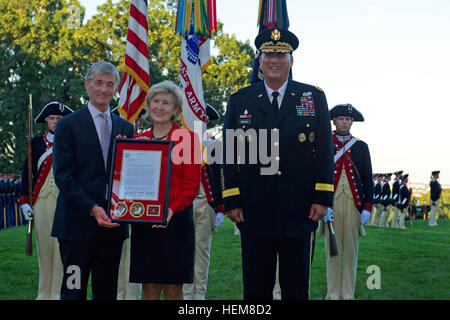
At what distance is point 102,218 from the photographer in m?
4.09

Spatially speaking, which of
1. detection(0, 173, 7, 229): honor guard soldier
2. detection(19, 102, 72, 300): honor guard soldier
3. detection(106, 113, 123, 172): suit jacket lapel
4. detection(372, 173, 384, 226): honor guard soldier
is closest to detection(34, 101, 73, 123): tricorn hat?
detection(19, 102, 72, 300): honor guard soldier

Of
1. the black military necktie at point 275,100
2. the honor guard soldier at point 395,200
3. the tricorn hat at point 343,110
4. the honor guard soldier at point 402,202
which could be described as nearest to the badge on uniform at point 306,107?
the black military necktie at point 275,100

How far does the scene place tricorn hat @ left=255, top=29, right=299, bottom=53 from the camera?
4.27 meters

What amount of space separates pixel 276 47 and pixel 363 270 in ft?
23.9

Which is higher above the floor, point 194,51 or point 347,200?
point 194,51

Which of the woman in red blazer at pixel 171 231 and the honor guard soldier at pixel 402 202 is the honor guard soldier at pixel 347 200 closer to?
the woman in red blazer at pixel 171 231

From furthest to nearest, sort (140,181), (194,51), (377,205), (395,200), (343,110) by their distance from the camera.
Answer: (377,205), (395,200), (194,51), (343,110), (140,181)

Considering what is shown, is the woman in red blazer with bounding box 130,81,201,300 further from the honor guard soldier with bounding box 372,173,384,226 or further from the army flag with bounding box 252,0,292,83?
the honor guard soldier with bounding box 372,173,384,226

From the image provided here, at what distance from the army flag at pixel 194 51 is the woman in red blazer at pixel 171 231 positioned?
12.6ft

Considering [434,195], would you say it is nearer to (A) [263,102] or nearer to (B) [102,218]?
(A) [263,102]

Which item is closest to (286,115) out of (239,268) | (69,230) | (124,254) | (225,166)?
(225,166)

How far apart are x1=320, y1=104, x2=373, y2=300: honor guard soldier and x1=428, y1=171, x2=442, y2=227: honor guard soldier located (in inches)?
838

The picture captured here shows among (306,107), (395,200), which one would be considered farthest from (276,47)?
(395,200)
